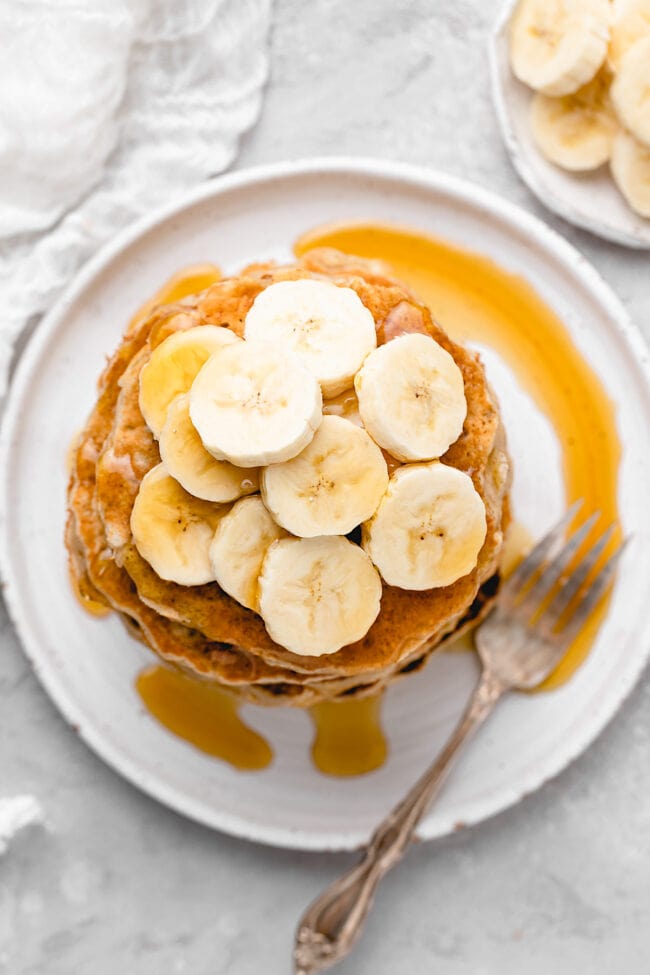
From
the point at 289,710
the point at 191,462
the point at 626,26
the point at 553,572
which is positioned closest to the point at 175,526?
the point at 191,462

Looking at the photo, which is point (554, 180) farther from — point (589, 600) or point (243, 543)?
point (243, 543)

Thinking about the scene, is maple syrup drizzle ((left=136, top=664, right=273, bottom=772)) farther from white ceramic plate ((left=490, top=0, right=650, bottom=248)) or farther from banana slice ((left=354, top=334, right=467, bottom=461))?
white ceramic plate ((left=490, top=0, right=650, bottom=248))

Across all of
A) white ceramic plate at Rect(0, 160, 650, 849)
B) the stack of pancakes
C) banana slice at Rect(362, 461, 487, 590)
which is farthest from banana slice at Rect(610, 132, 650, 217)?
banana slice at Rect(362, 461, 487, 590)

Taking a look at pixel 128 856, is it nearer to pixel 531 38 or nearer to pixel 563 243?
pixel 563 243

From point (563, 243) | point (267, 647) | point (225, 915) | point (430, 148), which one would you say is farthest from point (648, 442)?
point (225, 915)

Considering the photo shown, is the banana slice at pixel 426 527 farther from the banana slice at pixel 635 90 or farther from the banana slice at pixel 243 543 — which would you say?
the banana slice at pixel 635 90
